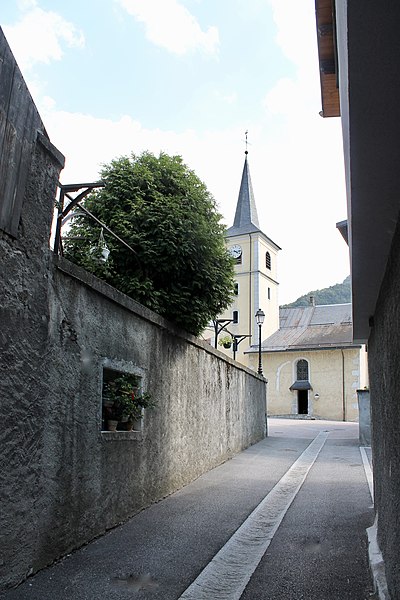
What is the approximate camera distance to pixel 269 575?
15.6 ft

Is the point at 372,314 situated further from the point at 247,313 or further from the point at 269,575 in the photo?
the point at 247,313

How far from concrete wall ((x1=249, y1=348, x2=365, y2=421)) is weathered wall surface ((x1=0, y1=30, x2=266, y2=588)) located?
118ft

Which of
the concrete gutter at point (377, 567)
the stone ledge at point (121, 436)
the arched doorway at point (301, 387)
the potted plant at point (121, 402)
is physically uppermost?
the arched doorway at point (301, 387)

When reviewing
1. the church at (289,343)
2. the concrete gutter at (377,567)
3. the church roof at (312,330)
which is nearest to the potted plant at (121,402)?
the concrete gutter at (377,567)

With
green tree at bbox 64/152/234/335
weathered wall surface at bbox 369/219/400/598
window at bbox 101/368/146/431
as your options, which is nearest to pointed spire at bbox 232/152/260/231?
green tree at bbox 64/152/234/335

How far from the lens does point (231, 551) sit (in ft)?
17.9

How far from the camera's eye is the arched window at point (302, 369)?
4519 cm

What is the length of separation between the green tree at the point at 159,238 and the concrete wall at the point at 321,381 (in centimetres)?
3443

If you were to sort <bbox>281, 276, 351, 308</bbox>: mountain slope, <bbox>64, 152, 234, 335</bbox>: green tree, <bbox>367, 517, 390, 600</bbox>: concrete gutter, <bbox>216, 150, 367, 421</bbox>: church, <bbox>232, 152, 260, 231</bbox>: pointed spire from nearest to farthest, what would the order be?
<bbox>367, 517, 390, 600</bbox>: concrete gutter < <bbox>64, 152, 234, 335</bbox>: green tree < <bbox>216, 150, 367, 421</bbox>: church < <bbox>232, 152, 260, 231</bbox>: pointed spire < <bbox>281, 276, 351, 308</bbox>: mountain slope

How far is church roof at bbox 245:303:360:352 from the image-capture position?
4466cm

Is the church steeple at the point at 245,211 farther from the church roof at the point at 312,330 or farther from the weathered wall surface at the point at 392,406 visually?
the weathered wall surface at the point at 392,406

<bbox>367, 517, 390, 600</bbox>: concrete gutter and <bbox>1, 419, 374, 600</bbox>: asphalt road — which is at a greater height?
<bbox>367, 517, 390, 600</bbox>: concrete gutter

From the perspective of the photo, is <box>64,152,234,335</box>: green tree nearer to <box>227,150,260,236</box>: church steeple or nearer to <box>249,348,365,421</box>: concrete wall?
<box>249,348,365,421</box>: concrete wall

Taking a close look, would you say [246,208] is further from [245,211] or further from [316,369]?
[316,369]
